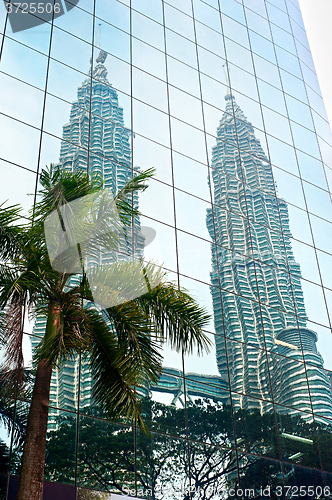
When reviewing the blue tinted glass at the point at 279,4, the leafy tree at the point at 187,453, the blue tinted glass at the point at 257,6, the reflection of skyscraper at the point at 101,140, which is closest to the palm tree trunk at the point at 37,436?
the leafy tree at the point at 187,453

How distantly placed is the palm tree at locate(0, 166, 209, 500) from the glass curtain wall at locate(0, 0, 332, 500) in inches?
145

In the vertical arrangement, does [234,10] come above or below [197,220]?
above

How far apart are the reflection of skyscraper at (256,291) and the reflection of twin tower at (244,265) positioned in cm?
4

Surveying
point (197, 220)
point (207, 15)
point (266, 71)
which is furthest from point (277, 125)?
point (197, 220)

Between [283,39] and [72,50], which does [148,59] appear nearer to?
[72,50]

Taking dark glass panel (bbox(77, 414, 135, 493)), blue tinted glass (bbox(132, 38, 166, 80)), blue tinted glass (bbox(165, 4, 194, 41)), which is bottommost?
dark glass panel (bbox(77, 414, 135, 493))

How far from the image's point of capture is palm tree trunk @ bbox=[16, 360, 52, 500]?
7.65 m

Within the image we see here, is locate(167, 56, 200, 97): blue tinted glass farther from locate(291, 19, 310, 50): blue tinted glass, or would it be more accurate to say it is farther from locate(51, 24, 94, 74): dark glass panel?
locate(291, 19, 310, 50): blue tinted glass

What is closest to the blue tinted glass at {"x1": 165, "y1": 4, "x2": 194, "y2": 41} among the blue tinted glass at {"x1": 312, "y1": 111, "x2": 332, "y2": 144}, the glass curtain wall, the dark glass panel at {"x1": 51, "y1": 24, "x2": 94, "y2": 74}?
the glass curtain wall

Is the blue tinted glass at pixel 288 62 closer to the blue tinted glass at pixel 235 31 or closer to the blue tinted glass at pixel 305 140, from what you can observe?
the blue tinted glass at pixel 235 31

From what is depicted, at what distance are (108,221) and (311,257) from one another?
46.1ft

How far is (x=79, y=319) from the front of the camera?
8797 millimetres

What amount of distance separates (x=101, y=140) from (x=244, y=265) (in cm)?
639

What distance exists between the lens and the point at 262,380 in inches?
677
